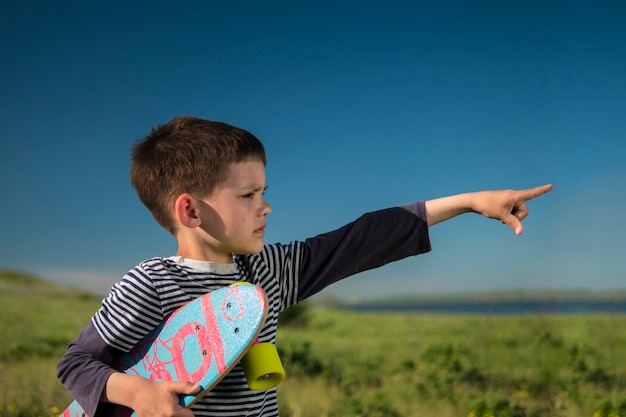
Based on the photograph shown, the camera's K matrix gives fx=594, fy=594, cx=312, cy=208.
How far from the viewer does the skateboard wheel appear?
5.53 ft

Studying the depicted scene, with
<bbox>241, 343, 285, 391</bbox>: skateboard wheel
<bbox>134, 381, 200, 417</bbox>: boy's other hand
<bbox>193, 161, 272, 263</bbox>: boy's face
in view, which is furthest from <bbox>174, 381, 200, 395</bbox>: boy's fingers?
<bbox>193, 161, 272, 263</bbox>: boy's face

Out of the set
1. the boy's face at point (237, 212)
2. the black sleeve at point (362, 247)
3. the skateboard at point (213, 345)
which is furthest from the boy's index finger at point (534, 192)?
the skateboard at point (213, 345)

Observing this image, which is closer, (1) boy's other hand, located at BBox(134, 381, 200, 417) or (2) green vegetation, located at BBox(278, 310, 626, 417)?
(1) boy's other hand, located at BBox(134, 381, 200, 417)

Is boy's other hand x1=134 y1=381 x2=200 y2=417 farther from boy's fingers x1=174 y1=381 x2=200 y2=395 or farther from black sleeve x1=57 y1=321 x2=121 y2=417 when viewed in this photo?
black sleeve x1=57 y1=321 x2=121 y2=417

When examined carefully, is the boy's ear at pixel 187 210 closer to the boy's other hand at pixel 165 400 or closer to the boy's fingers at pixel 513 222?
the boy's other hand at pixel 165 400

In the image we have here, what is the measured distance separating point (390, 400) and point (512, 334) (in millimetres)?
2808

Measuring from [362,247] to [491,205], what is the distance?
465 mm

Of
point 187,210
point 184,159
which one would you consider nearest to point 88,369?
point 187,210

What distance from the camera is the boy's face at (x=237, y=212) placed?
1.81 meters

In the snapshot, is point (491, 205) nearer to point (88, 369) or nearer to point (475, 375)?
point (88, 369)

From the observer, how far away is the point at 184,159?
1.85 metres

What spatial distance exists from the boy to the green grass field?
2064mm

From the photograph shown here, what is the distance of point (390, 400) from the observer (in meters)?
4.28

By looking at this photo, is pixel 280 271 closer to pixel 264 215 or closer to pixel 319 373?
pixel 264 215
